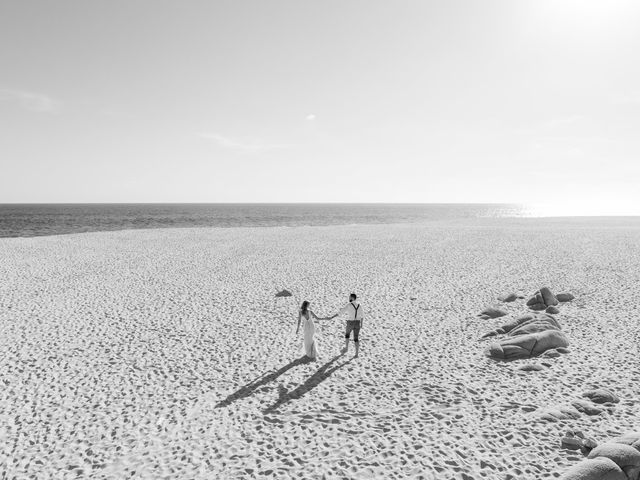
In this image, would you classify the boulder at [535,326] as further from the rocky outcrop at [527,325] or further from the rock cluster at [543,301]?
the rock cluster at [543,301]

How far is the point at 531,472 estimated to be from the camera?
7.56 m

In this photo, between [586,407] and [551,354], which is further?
[551,354]

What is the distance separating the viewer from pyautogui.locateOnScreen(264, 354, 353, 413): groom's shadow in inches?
415

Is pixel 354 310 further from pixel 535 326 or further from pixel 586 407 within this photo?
pixel 535 326

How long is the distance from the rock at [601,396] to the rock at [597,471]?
3506 mm

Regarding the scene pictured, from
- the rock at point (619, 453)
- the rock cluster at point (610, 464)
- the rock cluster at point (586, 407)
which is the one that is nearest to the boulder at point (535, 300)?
the rock cluster at point (586, 407)

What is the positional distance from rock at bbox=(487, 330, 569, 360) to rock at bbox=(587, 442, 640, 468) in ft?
18.3

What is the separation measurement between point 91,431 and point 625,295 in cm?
2396

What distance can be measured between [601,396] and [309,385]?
775 cm

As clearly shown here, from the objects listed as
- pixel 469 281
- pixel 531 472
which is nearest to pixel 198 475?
pixel 531 472

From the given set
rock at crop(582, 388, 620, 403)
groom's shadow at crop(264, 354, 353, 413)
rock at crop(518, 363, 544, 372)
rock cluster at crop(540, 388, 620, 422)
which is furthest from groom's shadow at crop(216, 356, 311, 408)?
rock at crop(582, 388, 620, 403)

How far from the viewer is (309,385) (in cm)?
1152

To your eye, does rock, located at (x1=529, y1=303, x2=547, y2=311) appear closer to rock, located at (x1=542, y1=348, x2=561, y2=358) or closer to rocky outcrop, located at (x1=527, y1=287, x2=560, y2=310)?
rocky outcrop, located at (x1=527, y1=287, x2=560, y2=310)

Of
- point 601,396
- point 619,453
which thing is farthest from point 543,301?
point 619,453
